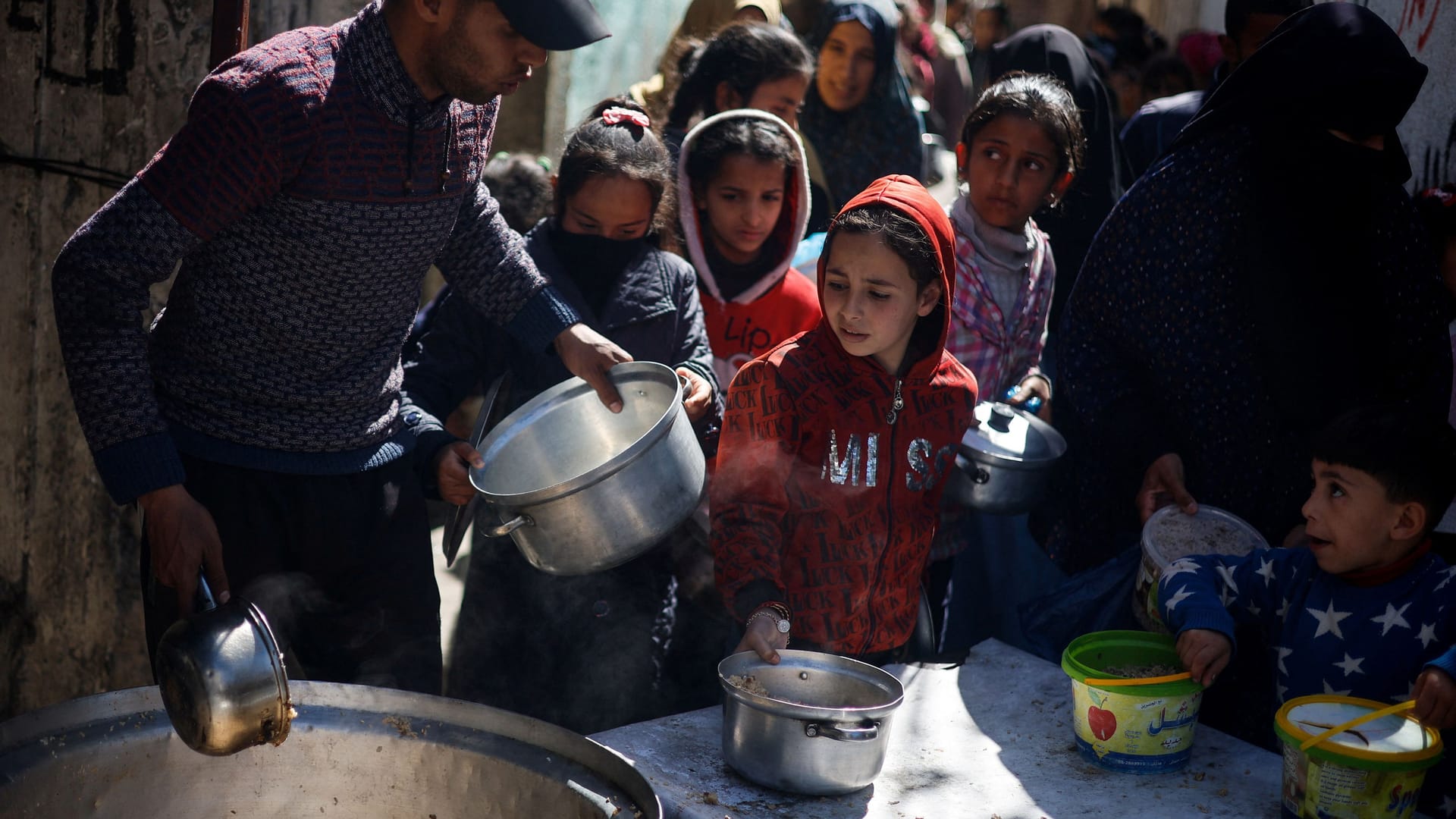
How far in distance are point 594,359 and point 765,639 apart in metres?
0.78

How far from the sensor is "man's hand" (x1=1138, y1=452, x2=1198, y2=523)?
9.52 feet

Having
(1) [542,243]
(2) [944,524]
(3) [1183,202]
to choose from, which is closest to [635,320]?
(1) [542,243]

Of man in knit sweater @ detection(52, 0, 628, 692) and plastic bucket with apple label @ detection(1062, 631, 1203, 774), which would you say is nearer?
man in knit sweater @ detection(52, 0, 628, 692)

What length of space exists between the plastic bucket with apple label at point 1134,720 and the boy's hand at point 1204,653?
0.03 metres

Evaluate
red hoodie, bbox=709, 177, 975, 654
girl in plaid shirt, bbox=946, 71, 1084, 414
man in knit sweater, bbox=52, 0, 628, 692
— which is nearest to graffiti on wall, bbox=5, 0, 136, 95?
man in knit sweater, bbox=52, 0, 628, 692

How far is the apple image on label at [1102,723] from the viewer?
232 centimetres

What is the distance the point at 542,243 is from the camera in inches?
126

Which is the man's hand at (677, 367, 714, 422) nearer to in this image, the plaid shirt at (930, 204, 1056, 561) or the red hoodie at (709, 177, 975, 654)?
the red hoodie at (709, 177, 975, 654)

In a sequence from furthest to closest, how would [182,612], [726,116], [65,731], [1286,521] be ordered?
1. [726,116]
2. [1286,521]
3. [182,612]
4. [65,731]

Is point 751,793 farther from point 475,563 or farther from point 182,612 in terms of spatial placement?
point 475,563

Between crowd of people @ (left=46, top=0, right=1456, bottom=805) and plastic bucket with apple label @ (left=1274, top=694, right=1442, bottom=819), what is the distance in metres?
0.11

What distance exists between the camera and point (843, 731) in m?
2.04

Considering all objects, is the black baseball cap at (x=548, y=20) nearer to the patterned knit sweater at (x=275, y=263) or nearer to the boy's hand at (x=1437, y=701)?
the patterned knit sweater at (x=275, y=263)

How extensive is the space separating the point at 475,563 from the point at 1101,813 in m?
1.72
